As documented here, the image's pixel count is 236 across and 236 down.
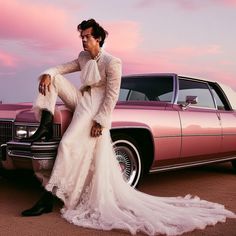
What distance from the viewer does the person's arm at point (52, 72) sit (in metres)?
4.43

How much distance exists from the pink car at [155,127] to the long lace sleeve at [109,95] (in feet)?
1.22

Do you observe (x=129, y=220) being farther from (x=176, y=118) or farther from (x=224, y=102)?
(x=224, y=102)

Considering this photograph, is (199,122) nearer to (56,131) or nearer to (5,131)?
(56,131)

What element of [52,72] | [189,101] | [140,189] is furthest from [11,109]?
[189,101]

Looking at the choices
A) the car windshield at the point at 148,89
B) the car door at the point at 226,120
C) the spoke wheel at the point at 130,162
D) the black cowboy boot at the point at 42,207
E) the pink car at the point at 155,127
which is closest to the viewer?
the black cowboy boot at the point at 42,207

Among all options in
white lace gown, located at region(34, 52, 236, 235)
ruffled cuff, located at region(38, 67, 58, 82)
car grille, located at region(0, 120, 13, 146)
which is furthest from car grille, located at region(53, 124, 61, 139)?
car grille, located at region(0, 120, 13, 146)

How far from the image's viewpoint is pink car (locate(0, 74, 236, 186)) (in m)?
4.60

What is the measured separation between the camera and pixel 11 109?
4.95 m

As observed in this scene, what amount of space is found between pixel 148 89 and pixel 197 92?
860mm

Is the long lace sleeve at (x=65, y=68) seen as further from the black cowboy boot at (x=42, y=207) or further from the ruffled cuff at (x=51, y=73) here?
the black cowboy boot at (x=42, y=207)

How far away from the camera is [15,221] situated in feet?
13.3

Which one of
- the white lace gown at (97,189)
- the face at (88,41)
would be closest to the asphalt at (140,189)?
the white lace gown at (97,189)

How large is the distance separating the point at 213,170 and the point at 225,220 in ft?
12.7

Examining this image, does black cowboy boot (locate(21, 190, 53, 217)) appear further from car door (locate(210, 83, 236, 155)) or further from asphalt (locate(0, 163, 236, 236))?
car door (locate(210, 83, 236, 155))
